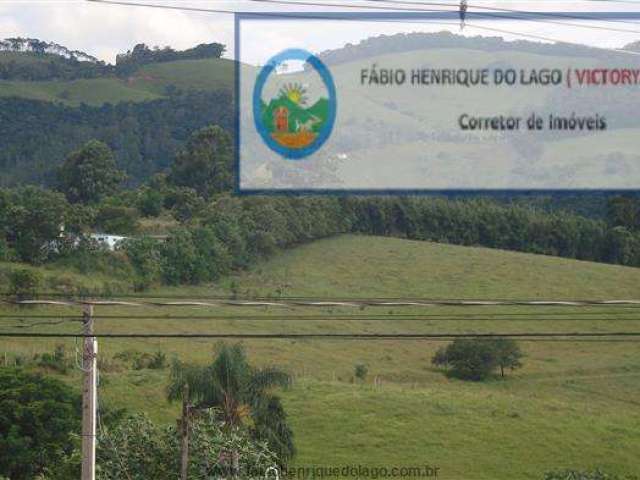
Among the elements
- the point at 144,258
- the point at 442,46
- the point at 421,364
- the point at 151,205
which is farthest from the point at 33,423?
the point at 151,205

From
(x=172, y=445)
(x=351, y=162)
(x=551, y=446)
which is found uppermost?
(x=351, y=162)

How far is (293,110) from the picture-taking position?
49.5 ft

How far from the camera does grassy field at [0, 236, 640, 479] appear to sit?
2880cm

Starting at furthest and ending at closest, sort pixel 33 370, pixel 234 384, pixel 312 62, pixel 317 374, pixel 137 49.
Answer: pixel 137 49, pixel 317 374, pixel 33 370, pixel 234 384, pixel 312 62

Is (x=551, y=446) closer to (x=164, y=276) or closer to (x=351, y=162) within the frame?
(x=351, y=162)

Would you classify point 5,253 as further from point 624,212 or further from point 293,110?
point 293,110

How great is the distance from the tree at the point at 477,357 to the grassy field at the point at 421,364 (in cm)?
50

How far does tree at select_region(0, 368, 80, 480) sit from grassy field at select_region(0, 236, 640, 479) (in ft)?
15.1

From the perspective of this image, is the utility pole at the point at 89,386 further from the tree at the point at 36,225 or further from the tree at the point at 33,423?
the tree at the point at 36,225

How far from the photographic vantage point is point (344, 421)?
3003cm

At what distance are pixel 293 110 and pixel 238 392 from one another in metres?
9.46

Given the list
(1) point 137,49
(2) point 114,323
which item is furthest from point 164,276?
(1) point 137,49

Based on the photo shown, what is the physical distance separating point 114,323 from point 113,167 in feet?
94.5

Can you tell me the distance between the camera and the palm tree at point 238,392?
23.0 metres
